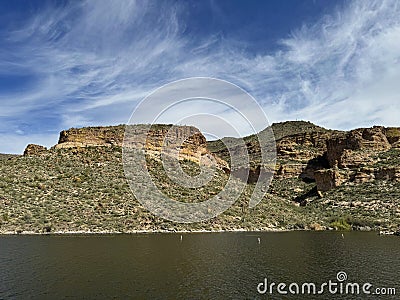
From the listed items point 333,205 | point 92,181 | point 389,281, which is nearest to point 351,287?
point 389,281

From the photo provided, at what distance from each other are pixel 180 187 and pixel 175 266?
3883 centimetres

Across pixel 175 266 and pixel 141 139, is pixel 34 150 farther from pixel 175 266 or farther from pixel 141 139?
pixel 175 266

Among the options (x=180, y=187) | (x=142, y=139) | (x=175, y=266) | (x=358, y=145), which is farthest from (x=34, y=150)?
(x=358, y=145)

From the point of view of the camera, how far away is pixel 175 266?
91.5 feet

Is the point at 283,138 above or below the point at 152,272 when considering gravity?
above

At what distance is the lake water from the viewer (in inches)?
819

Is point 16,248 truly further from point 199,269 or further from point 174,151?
point 174,151

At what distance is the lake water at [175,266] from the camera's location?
20.8 metres

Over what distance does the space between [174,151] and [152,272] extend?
5782 cm

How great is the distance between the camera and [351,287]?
72.4 feet

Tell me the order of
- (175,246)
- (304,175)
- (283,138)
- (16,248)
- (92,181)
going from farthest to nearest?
(283,138), (304,175), (92,181), (175,246), (16,248)

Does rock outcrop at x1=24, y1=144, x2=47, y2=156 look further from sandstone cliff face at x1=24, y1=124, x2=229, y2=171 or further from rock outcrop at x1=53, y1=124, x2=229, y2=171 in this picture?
rock outcrop at x1=53, y1=124, x2=229, y2=171

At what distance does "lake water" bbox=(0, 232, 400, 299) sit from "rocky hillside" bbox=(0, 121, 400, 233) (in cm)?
881

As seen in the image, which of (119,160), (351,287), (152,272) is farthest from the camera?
(119,160)
